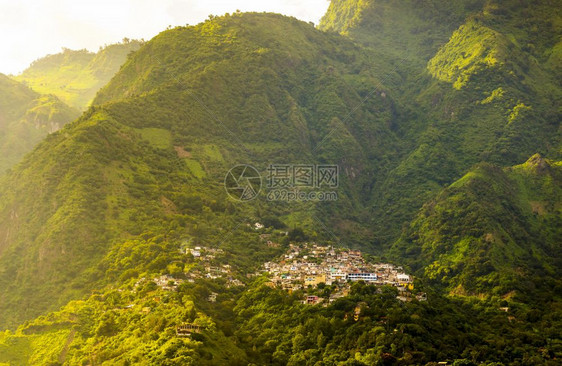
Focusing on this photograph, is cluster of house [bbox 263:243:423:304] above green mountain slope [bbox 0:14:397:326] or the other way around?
the other way around

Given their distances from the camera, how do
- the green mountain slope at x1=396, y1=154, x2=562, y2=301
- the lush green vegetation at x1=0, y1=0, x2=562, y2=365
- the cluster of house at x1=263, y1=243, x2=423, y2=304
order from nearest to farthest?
1. the lush green vegetation at x1=0, y1=0, x2=562, y2=365
2. the cluster of house at x1=263, y1=243, x2=423, y2=304
3. the green mountain slope at x1=396, y1=154, x2=562, y2=301

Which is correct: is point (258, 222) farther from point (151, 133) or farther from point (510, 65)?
point (510, 65)

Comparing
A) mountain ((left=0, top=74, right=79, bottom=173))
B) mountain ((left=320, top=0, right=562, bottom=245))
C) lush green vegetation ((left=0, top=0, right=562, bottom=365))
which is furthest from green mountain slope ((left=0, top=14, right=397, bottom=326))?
mountain ((left=0, top=74, right=79, bottom=173))

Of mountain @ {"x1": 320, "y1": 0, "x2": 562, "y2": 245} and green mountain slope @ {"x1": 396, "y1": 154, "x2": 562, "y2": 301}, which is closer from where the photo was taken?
green mountain slope @ {"x1": 396, "y1": 154, "x2": 562, "y2": 301}

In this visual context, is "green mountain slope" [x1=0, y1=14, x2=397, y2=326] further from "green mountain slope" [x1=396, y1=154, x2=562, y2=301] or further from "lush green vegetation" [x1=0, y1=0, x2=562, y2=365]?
"green mountain slope" [x1=396, y1=154, x2=562, y2=301]

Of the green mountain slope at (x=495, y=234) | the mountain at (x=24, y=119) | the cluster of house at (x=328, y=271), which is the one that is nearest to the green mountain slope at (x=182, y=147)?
the cluster of house at (x=328, y=271)

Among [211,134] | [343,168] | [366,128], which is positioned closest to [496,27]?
[366,128]
